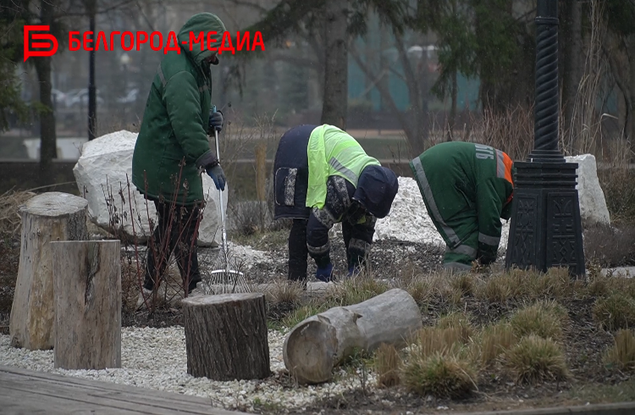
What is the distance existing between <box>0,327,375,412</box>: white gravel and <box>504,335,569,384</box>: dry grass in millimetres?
736

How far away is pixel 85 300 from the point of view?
16.8 ft

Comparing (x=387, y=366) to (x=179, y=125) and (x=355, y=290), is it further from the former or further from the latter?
(x=179, y=125)

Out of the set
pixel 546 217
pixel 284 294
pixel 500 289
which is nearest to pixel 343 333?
pixel 284 294

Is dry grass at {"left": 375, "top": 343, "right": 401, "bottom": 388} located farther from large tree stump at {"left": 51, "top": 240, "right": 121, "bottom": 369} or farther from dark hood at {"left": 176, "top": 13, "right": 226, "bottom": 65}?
dark hood at {"left": 176, "top": 13, "right": 226, "bottom": 65}

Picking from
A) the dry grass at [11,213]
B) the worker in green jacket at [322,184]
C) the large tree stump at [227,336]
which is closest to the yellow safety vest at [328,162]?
the worker in green jacket at [322,184]

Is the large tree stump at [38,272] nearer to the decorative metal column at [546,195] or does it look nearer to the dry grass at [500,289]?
the dry grass at [500,289]

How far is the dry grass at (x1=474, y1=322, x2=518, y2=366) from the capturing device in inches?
196

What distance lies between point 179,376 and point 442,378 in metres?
1.41

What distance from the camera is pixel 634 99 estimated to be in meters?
18.7

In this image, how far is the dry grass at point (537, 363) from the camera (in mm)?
4797

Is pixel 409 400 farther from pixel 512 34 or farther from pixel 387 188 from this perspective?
pixel 512 34

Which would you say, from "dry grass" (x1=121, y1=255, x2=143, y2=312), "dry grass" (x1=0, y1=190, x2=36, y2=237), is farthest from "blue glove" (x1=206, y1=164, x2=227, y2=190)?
"dry grass" (x1=0, y1=190, x2=36, y2=237)

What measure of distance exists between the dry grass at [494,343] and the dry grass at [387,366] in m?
0.46

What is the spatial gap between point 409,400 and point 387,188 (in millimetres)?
2545
